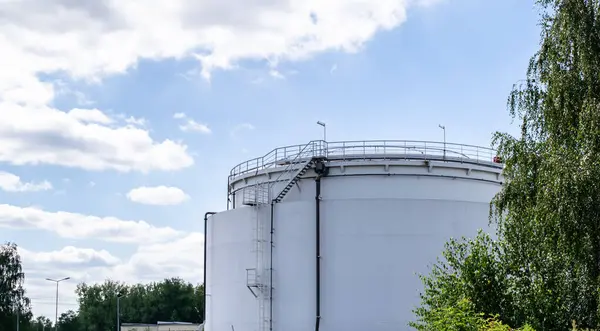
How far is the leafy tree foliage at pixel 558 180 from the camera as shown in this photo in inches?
774

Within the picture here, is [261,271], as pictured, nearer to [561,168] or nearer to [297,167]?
[297,167]

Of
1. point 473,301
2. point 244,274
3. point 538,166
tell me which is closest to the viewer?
point 538,166

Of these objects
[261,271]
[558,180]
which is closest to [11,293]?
[261,271]

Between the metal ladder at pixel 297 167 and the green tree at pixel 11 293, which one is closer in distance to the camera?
the metal ladder at pixel 297 167

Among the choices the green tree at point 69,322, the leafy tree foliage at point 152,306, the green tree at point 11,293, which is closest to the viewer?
the green tree at point 11,293

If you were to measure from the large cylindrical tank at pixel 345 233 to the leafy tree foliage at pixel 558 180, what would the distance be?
8.39 meters

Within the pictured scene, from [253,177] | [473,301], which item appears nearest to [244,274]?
[253,177]

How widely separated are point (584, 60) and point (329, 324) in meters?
17.3

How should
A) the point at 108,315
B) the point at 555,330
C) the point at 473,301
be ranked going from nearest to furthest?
the point at 555,330 < the point at 473,301 < the point at 108,315

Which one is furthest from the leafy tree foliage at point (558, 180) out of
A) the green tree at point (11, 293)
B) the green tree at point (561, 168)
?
the green tree at point (11, 293)

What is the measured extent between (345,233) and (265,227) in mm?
3919

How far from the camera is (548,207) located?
2014cm

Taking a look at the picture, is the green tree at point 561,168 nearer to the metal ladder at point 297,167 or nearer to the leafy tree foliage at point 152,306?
the metal ladder at point 297,167

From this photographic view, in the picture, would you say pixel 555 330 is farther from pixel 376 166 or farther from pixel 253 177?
pixel 253 177
